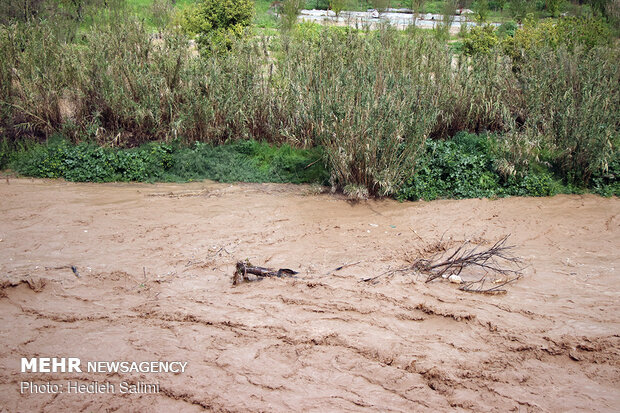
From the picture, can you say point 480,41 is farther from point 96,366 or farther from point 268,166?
point 96,366

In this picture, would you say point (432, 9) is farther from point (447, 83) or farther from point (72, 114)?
point (72, 114)

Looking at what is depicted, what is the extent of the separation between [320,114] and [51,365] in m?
5.06

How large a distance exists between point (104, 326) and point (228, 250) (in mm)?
1696

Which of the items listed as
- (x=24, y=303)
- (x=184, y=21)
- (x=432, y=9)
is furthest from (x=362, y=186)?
(x=432, y=9)

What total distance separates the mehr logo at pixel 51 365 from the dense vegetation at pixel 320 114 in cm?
432

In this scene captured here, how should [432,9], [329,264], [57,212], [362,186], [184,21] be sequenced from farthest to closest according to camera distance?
[432,9] → [184,21] → [362,186] → [57,212] → [329,264]

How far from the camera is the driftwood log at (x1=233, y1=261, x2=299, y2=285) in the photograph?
502 centimetres

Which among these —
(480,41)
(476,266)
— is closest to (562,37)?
(480,41)

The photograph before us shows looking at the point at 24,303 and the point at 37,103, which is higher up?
the point at 37,103

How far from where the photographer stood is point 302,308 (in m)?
4.55

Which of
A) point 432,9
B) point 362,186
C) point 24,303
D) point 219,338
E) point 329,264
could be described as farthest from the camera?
point 432,9

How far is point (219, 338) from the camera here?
4.12 meters

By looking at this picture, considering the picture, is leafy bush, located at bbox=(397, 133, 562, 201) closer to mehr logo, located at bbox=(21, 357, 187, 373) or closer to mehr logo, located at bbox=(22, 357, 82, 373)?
mehr logo, located at bbox=(21, 357, 187, 373)

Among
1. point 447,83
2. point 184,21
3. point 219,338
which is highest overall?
point 184,21
